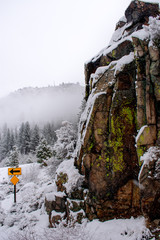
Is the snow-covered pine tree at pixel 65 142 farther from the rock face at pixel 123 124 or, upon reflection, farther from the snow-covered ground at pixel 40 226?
the rock face at pixel 123 124

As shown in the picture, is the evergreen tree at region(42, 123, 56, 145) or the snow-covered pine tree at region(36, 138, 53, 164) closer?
the snow-covered pine tree at region(36, 138, 53, 164)

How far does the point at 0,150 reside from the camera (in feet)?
177

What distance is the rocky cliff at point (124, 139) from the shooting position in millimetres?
6301

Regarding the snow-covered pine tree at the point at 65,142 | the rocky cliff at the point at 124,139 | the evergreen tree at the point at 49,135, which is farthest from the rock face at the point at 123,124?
the evergreen tree at the point at 49,135

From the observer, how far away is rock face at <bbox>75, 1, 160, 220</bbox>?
648 cm

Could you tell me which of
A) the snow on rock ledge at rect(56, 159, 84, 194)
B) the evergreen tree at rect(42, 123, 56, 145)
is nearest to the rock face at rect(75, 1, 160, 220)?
the snow on rock ledge at rect(56, 159, 84, 194)

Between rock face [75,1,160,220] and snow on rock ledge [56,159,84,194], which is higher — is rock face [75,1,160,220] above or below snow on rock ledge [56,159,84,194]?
above

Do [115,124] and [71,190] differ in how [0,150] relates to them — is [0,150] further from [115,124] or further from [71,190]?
[115,124]

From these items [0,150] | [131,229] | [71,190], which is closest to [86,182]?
[71,190]

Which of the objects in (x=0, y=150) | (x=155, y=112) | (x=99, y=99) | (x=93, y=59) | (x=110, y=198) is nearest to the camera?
(x=155, y=112)

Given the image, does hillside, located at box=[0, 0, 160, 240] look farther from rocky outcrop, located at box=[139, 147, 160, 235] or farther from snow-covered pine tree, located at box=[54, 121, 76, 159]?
snow-covered pine tree, located at box=[54, 121, 76, 159]

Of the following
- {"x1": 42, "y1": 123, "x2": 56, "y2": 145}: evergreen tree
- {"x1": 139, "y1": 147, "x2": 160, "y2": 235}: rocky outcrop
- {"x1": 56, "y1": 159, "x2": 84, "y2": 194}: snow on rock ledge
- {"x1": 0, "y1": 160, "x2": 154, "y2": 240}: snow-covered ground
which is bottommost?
{"x1": 42, "y1": 123, "x2": 56, "y2": 145}: evergreen tree

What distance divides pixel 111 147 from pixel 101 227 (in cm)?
386

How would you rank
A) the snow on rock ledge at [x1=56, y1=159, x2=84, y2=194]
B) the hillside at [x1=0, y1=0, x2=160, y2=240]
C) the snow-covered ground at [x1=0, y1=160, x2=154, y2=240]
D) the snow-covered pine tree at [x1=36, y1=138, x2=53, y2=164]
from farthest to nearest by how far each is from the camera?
the snow-covered pine tree at [x1=36, y1=138, x2=53, y2=164]
the snow on rock ledge at [x1=56, y1=159, x2=84, y2=194]
the snow-covered ground at [x1=0, y1=160, x2=154, y2=240]
the hillside at [x1=0, y1=0, x2=160, y2=240]
